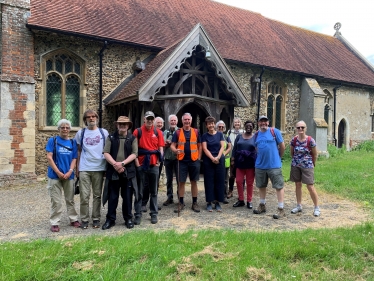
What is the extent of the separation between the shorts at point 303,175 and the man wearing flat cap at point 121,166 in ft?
10.1

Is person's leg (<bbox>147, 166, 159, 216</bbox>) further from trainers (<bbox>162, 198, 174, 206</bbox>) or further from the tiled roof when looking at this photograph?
the tiled roof

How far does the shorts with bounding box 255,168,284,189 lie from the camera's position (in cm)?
585

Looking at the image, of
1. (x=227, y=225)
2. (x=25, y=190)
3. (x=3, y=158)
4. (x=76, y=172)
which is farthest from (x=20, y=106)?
(x=227, y=225)

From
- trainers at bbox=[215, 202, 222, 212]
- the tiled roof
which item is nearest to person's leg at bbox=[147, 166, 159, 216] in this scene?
trainers at bbox=[215, 202, 222, 212]

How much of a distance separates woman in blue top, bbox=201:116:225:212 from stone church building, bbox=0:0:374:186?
2.63 meters

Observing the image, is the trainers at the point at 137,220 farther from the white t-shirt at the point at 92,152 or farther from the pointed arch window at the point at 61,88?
the pointed arch window at the point at 61,88

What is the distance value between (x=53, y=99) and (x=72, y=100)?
0.63 metres

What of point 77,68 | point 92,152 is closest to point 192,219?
point 92,152

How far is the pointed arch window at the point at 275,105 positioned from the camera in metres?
16.1

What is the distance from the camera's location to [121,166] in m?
4.95

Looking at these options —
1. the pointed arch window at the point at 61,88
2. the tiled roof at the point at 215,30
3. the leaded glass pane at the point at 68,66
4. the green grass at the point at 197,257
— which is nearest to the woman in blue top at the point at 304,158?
the green grass at the point at 197,257

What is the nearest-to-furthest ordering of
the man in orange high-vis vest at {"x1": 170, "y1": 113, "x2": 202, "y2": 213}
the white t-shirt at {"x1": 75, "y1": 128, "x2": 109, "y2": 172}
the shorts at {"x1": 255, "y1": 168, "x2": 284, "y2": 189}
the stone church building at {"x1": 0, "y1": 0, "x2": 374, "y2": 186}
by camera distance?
the white t-shirt at {"x1": 75, "y1": 128, "x2": 109, "y2": 172}, the shorts at {"x1": 255, "y1": 168, "x2": 284, "y2": 189}, the man in orange high-vis vest at {"x1": 170, "y1": 113, "x2": 202, "y2": 213}, the stone church building at {"x1": 0, "y1": 0, "x2": 374, "y2": 186}

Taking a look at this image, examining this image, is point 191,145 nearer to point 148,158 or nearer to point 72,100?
point 148,158

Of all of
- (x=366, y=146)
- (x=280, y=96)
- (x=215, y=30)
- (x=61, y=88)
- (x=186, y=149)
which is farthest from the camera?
(x=366, y=146)
